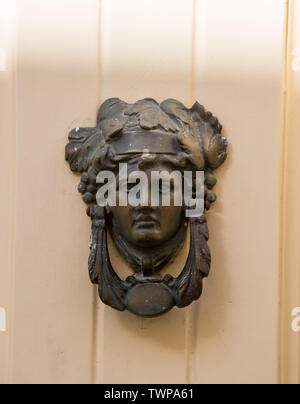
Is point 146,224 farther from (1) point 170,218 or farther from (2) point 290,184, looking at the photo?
(2) point 290,184

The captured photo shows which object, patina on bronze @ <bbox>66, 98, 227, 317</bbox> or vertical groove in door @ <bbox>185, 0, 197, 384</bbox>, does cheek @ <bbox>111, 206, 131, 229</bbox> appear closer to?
patina on bronze @ <bbox>66, 98, 227, 317</bbox>

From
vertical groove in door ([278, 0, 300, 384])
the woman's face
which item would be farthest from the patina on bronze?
vertical groove in door ([278, 0, 300, 384])

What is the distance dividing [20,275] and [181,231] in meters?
0.28

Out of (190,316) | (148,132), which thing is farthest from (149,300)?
(148,132)

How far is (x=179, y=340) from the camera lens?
901mm

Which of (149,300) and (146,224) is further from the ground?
(146,224)

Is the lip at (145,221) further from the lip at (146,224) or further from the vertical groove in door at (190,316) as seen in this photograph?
the vertical groove in door at (190,316)

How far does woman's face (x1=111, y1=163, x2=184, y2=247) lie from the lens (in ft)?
2.74

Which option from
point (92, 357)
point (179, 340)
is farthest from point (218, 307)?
point (92, 357)

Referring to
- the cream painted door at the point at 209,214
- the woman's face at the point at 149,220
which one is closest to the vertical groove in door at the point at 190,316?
A: the cream painted door at the point at 209,214

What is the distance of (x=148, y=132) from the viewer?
2.80 ft

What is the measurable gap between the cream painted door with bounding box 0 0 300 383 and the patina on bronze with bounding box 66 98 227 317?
3 cm

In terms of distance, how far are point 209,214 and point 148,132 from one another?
18cm

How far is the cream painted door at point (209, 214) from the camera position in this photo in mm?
897
